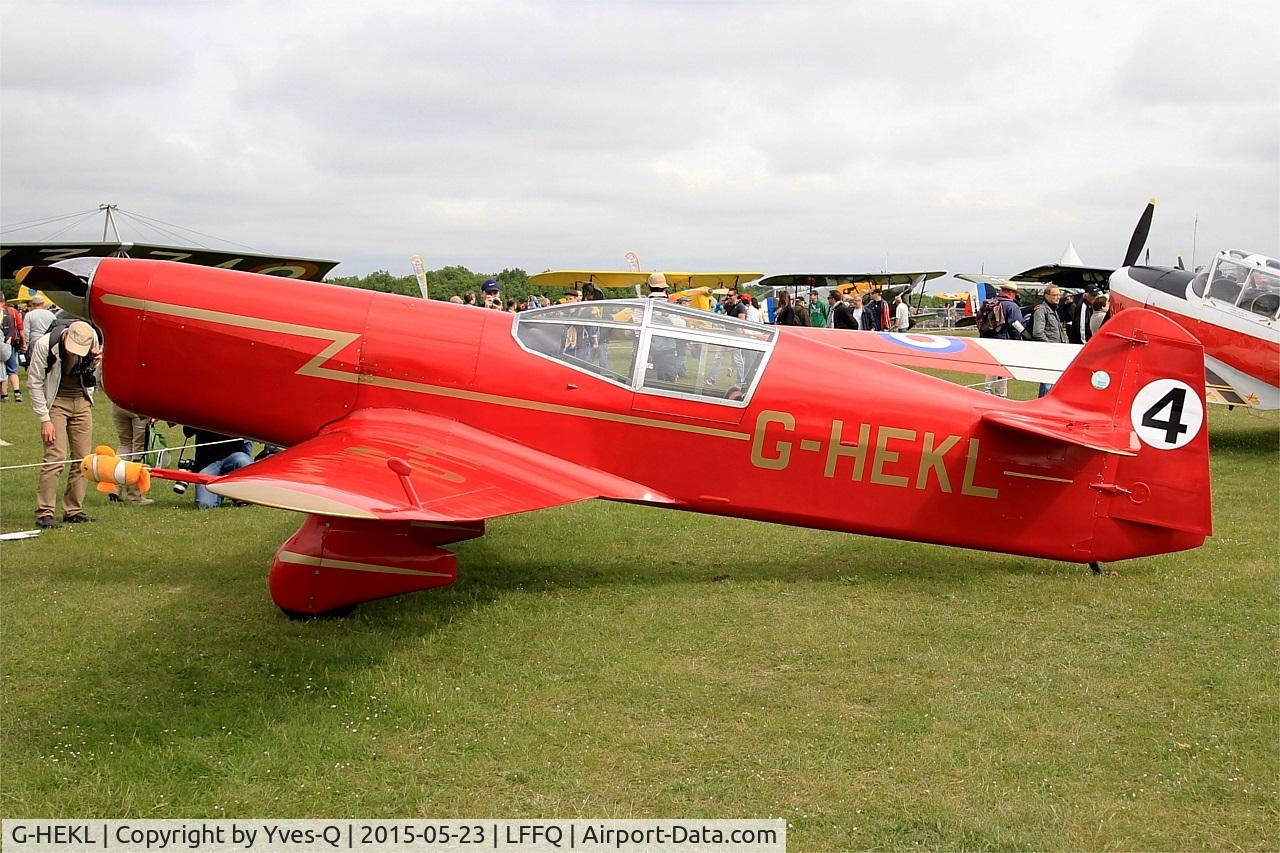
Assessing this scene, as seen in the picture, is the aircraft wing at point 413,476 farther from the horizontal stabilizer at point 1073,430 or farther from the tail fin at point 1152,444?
the tail fin at point 1152,444

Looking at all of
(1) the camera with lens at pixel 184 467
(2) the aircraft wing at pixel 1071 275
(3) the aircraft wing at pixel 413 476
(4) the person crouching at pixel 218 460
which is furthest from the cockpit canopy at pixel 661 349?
(2) the aircraft wing at pixel 1071 275

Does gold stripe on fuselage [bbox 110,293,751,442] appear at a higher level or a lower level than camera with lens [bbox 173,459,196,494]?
higher

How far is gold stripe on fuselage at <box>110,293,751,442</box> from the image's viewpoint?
6.12 m

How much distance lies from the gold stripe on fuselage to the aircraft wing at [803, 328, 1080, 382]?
105 inches

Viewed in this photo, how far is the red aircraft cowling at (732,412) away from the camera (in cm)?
611

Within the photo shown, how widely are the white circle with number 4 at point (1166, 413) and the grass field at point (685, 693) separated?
3.13 ft

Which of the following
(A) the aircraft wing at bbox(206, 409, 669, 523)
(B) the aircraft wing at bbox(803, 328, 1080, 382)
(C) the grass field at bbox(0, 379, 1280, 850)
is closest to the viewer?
(C) the grass field at bbox(0, 379, 1280, 850)

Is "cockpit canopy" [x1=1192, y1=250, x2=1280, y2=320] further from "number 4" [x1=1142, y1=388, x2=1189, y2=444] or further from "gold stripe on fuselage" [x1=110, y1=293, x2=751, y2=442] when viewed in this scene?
"gold stripe on fuselage" [x1=110, y1=293, x2=751, y2=442]

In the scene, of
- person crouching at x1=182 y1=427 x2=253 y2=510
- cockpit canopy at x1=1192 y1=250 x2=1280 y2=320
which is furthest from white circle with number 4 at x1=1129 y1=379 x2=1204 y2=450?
person crouching at x1=182 y1=427 x2=253 y2=510

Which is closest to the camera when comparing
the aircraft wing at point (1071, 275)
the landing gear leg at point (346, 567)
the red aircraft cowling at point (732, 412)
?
the landing gear leg at point (346, 567)

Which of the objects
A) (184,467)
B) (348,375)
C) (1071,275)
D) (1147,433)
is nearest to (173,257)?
(184,467)

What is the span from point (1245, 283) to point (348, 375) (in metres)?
10.6
